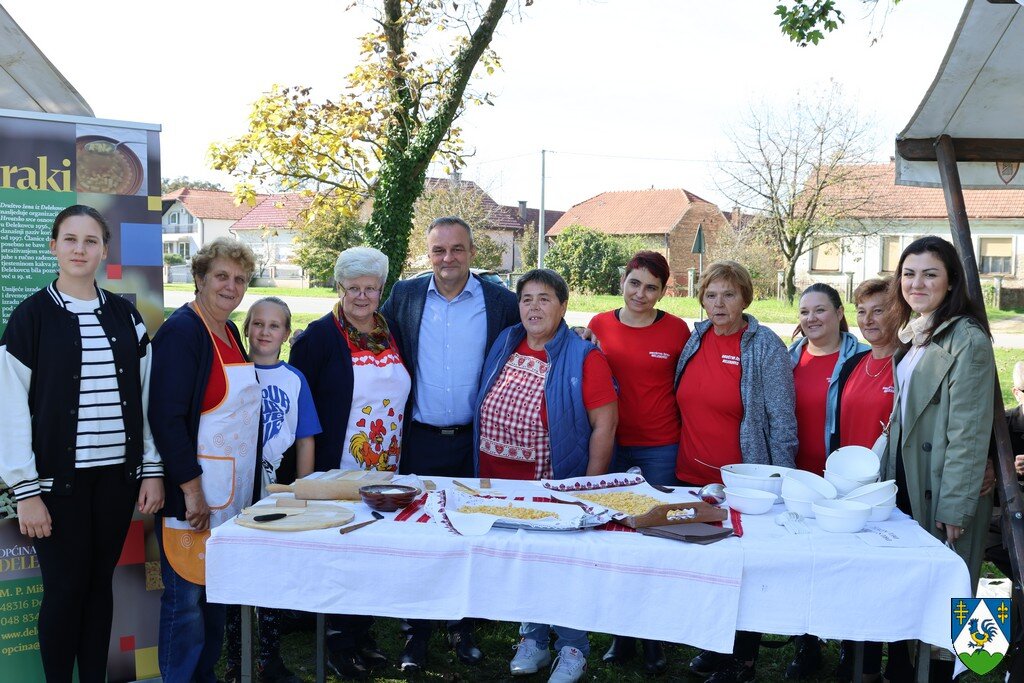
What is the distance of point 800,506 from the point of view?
→ 2.58m

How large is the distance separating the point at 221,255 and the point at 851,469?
2.39 metres

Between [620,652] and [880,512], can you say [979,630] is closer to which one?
[880,512]

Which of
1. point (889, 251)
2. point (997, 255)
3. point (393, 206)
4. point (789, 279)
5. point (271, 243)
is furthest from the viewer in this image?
point (271, 243)

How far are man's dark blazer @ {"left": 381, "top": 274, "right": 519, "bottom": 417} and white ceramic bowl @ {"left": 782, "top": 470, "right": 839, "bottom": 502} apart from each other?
54.0 inches

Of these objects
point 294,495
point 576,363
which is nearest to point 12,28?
point 294,495

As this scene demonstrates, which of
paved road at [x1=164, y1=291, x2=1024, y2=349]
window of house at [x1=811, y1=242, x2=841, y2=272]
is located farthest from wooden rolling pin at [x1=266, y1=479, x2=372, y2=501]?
window of house at [x1=811, y1=242, x2=841, y2=272]

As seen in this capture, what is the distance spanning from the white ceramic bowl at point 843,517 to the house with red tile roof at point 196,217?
45280 millimetres

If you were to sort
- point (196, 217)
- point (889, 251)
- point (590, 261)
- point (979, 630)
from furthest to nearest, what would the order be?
point (196, 217)
point (889, 251)
point (590, 261)
point (979, 630)

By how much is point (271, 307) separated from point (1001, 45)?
2877mm

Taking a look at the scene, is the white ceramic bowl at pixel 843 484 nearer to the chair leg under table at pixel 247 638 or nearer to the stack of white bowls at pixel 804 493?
the stack of white bowls at pixel 804 493

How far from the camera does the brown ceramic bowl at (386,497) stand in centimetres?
256

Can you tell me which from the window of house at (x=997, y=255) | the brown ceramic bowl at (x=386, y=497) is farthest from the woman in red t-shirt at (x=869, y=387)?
the window of house at (x=997, y=255)

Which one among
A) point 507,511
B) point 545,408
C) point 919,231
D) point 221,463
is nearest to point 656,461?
point 545,408

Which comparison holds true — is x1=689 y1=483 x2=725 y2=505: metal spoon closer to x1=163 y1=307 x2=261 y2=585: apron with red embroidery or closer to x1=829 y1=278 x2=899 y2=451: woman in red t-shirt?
x1=829 y1=278 x2=899 y2=451: woman in red t-shirt
